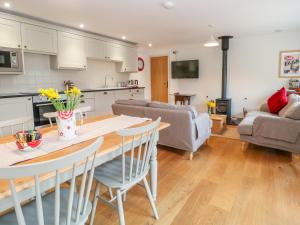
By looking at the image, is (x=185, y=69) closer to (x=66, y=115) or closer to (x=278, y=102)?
(x=278, y=102)

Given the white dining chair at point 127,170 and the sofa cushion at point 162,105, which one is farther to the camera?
the sofa cushion at point 162,105

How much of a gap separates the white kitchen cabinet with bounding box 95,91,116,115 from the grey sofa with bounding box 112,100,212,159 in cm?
170

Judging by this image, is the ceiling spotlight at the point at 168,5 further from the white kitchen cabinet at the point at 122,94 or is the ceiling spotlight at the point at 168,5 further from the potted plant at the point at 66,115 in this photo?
the white kitchen cabinet at the point at 122,94

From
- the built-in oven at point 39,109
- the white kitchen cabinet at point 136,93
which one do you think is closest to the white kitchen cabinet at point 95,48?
the white kitchen cabinet at point 136,93

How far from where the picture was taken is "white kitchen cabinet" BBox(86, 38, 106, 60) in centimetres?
468

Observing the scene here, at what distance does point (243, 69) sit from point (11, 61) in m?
5.38

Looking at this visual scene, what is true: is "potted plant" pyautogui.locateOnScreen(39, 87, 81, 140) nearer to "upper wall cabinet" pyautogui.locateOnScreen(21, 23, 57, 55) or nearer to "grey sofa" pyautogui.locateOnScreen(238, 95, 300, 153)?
"grey sofa" pyautogui.locateOnScreen(238, 95, 300, 153)

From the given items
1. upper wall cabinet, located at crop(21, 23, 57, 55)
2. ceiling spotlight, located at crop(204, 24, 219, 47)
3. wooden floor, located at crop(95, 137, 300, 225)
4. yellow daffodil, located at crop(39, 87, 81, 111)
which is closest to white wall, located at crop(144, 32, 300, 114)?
ceiling spotlight, located at crop(204, 24, 219, 47)

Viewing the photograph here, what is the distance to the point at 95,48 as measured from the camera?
484 cm

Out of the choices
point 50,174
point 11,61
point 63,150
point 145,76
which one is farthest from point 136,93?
point 50,174

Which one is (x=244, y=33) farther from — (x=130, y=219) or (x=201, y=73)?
(x=130, y=219)

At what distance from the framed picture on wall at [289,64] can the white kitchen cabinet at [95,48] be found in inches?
176

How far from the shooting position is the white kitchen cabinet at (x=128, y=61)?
578 cm

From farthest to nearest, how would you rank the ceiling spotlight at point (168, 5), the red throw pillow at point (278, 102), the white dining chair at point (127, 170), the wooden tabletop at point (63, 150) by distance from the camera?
the red throw pillow at point (278, 102) → the ceiling spotlight at point (168, 5) → the white dining chair at point (127, 170) → the wooden tabletop at point (63, 150)
